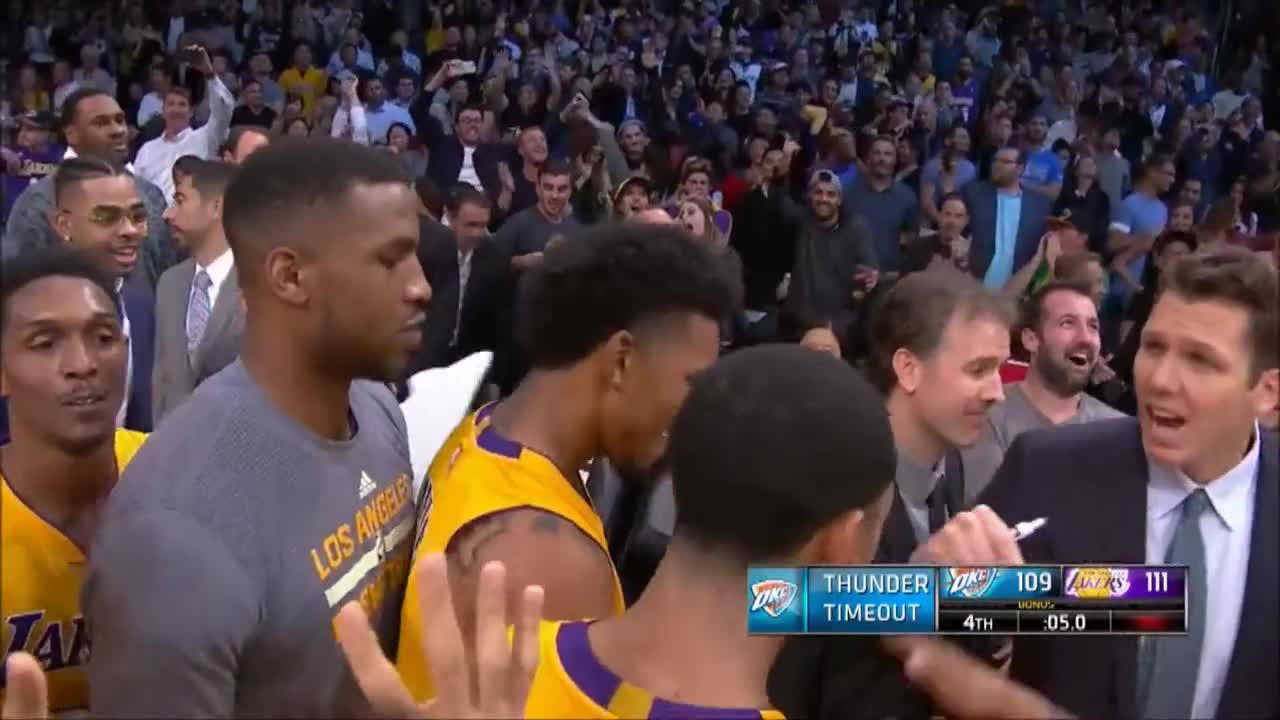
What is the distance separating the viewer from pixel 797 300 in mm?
6043

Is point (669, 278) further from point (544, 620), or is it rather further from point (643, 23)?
point (643, 23)

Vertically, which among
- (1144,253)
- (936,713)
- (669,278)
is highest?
(1144,253)

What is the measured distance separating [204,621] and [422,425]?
36.8 inches

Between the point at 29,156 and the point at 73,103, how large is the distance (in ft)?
7.14

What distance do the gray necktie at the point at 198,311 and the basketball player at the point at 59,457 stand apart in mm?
1188

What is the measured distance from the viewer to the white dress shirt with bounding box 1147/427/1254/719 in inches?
71.6

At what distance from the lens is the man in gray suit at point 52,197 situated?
174 cm

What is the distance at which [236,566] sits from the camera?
1429mm

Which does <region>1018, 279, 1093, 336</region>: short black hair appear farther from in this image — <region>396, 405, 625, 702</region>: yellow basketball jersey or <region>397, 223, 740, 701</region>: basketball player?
<region>396, 405, 625, 702</region>: yellow basketball jersey

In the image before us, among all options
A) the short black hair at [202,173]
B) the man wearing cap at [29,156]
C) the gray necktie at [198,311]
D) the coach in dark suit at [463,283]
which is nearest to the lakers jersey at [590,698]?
the man wearing cap at [29,156]

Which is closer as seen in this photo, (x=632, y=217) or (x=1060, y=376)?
(x=632, y=217)

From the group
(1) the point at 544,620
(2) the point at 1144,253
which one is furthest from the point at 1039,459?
(2) the point at 1144,253

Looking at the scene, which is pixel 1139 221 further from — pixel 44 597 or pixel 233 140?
pixel 44 597

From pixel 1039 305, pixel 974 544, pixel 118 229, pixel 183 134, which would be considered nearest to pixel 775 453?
pixel 974 544
